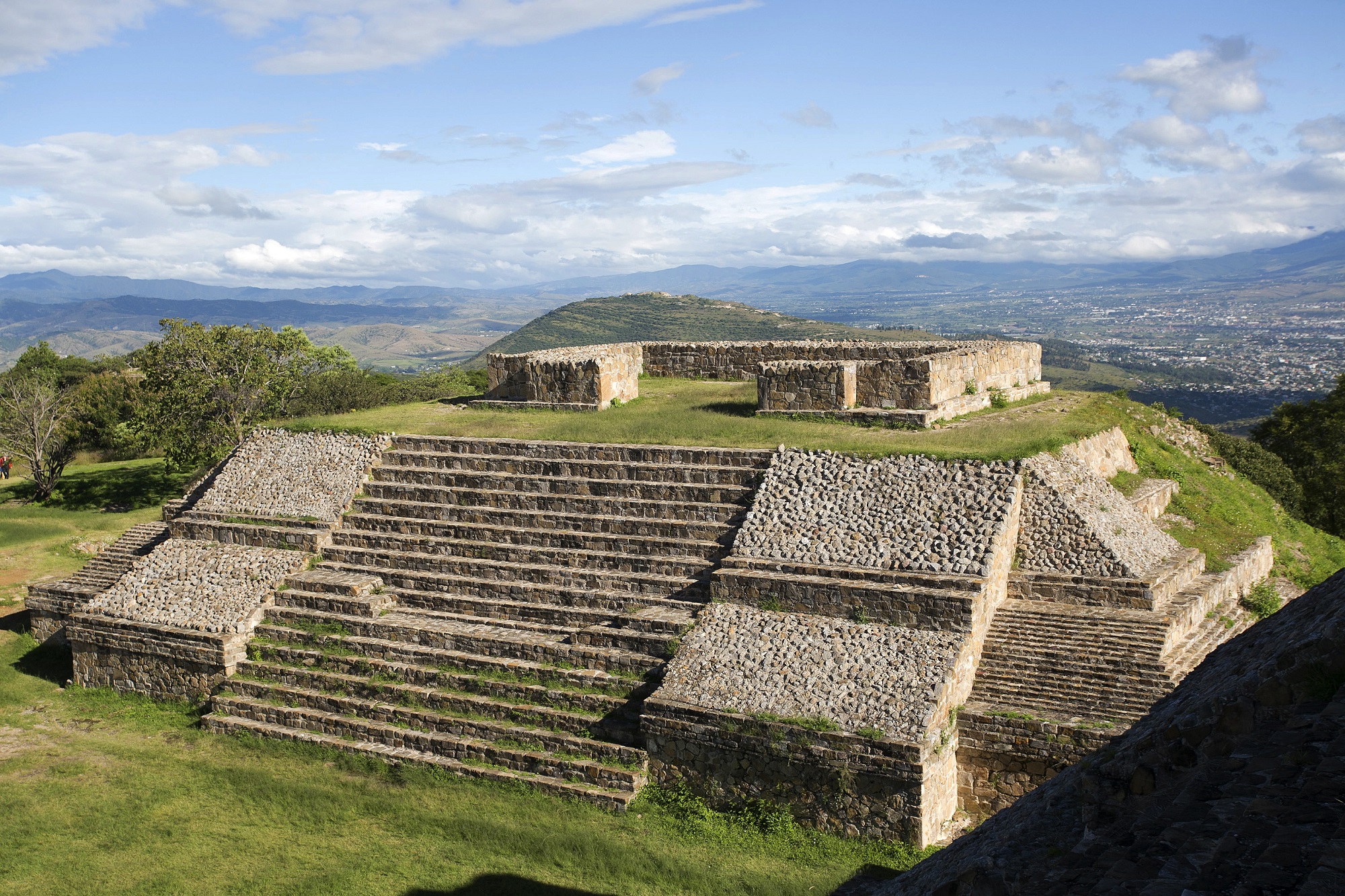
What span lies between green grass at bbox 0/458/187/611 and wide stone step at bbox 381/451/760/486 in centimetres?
970

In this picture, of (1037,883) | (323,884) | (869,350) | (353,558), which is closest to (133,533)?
(353,558)

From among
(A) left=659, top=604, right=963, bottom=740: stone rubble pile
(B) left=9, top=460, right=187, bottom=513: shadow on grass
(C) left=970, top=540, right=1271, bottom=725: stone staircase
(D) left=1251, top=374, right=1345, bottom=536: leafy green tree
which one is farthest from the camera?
(B) left=9, top=460, right=187, bottom=513: shadow on grass

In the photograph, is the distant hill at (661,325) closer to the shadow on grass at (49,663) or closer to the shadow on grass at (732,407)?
the shadow on grass at (732,407)

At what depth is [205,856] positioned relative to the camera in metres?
10.0

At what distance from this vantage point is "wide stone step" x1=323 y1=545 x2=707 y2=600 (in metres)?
12.9

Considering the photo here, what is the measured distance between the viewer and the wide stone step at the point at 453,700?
11.5 m

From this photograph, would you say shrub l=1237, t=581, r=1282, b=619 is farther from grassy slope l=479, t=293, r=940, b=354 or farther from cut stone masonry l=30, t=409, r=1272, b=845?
grassy slope l=479, t=293, r=940, b=354

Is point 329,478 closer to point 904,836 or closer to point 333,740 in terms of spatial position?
point 333,740

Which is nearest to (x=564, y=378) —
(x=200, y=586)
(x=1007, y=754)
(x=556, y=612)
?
(x=556, y=612)

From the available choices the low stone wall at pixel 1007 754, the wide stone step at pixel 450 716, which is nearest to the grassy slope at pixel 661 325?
the wide stone step at pixel 450 716

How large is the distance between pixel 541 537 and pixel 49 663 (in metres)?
9.30

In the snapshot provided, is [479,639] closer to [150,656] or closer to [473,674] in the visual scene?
[473,674]

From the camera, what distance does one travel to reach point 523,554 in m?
14.1

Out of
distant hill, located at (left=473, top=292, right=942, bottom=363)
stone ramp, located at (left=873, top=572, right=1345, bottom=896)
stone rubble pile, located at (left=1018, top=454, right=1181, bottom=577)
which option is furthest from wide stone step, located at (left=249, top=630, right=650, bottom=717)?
distant hill, located at (left=473, top=292, right=942, bottom=363)
